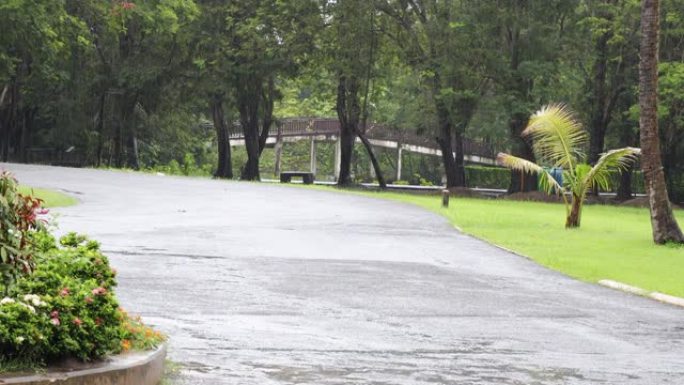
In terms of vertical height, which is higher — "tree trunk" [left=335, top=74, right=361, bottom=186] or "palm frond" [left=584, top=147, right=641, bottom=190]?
"tree trunk" [left=335, top=74, right=361, bottom=186]

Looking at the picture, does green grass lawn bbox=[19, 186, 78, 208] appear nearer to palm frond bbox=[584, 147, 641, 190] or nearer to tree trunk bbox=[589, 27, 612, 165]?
palm frond bbox=[584, 147, 641, 190]

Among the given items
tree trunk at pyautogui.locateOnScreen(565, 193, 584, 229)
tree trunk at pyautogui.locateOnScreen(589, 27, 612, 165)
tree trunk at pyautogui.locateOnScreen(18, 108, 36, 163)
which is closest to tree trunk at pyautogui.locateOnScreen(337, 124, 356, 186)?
tree trunk at pyautogui.locateOnScreen(589, 27, 612, 165)

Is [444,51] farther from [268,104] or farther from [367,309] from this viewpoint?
[367,309]

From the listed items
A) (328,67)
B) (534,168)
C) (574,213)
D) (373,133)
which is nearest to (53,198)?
(534,168)

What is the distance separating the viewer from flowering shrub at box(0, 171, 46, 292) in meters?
7.06

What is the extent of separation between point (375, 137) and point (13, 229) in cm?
8424

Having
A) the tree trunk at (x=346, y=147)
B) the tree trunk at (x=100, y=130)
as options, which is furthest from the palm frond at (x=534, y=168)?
the tree trunk at (x=100, y=130)

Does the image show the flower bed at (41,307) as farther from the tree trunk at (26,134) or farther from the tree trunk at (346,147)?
the tree trunk at (26,134)

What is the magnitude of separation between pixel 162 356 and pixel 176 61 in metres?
57.9

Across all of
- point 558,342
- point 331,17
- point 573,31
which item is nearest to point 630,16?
point 573,31

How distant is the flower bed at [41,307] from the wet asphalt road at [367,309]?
1277 mm

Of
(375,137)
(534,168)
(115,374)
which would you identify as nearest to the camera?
(115,374)

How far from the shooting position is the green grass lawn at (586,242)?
19828 millimetres

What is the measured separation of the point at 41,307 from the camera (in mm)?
6930
